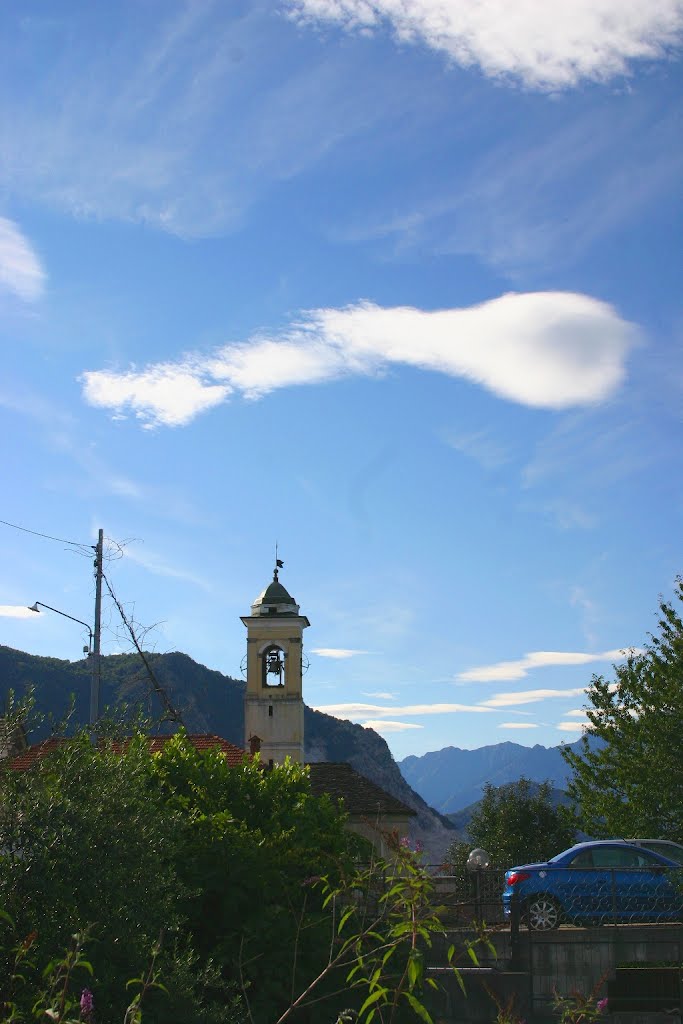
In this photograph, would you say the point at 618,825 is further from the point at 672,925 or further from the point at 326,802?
the point at 326,802

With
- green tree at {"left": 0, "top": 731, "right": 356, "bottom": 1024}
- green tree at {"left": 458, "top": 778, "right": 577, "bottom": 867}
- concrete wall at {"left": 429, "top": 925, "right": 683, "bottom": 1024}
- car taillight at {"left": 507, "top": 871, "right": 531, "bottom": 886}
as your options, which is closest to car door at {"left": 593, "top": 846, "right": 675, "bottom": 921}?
concrete wall at {"left": 429, "top": 925, "right": 683, "bottom": 1024}

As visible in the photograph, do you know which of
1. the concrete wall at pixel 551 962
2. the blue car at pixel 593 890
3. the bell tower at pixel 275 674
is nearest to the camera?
the concrete wall at pixel 551 962

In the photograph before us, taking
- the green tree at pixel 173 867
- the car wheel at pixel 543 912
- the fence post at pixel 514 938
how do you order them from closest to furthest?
1. the green tree at pixel 173 867
2. the fence post at pixel 514 938
3. the car wheel at pixel 543 912

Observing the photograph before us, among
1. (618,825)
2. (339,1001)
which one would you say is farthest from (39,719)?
(618,825)

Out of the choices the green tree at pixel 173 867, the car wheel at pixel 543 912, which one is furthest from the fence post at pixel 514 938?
the green tree at pixel 173 867

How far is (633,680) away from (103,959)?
2541cm

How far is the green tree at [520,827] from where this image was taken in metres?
57.8

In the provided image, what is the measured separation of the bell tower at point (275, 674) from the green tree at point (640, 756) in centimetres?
1116

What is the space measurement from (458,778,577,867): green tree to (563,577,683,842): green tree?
25282 mm

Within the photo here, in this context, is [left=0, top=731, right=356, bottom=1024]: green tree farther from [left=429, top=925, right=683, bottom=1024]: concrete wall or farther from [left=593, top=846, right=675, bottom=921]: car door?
[left=593, top=846, right=675, bottom=921]: car door

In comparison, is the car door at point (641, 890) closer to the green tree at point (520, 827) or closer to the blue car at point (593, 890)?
the blue car at point (593, 890)

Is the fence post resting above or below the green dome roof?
below

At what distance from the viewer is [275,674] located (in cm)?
4084

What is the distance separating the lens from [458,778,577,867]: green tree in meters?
57.8
